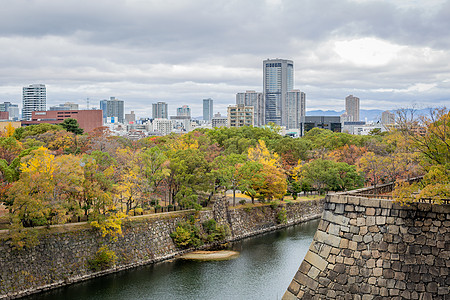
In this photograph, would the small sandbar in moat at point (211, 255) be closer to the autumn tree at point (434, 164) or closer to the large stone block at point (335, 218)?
the autumn tree at point (434, 164)

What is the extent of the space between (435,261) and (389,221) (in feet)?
5.24

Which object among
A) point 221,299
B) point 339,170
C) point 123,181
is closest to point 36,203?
point 123,181

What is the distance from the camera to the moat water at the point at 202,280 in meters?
28.5

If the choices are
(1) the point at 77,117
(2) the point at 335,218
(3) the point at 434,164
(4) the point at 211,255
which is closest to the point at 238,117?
(1) the point at 77,117

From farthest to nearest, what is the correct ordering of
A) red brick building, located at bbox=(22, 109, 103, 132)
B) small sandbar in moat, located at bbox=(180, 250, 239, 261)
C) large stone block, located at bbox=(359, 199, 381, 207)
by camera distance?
red brick building, located at bbox=(22, 109, 103, 132)
small sandbar in moat, located at bbox=(180, 250, 239, 261)
large stone block, located at bbox=(359, 199, 381, 207)

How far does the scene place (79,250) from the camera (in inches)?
1236

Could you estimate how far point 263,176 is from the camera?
47.6 metres

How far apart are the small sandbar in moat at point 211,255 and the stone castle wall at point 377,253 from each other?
2184 cm

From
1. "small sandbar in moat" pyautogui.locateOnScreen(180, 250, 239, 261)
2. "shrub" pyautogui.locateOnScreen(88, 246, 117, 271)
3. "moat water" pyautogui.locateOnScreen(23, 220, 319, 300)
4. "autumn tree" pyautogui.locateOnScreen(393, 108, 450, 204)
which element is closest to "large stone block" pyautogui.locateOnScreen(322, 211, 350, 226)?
"autumn tree" pyautogui.locateOnScreen(393, 108, 450, 204)

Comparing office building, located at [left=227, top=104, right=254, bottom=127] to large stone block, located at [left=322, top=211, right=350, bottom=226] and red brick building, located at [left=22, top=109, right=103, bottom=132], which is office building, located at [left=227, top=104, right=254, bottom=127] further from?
large stone block, located at [left=322, top=211, right=350, bottom=226]

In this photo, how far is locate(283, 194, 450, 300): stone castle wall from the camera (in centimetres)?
1338

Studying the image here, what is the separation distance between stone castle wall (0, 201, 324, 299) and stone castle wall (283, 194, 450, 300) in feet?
61.9

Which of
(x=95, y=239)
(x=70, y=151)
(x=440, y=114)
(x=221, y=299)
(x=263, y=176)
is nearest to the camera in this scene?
(x=440, y=114)

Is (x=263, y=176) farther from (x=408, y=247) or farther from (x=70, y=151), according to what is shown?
(x=408, y=247)
